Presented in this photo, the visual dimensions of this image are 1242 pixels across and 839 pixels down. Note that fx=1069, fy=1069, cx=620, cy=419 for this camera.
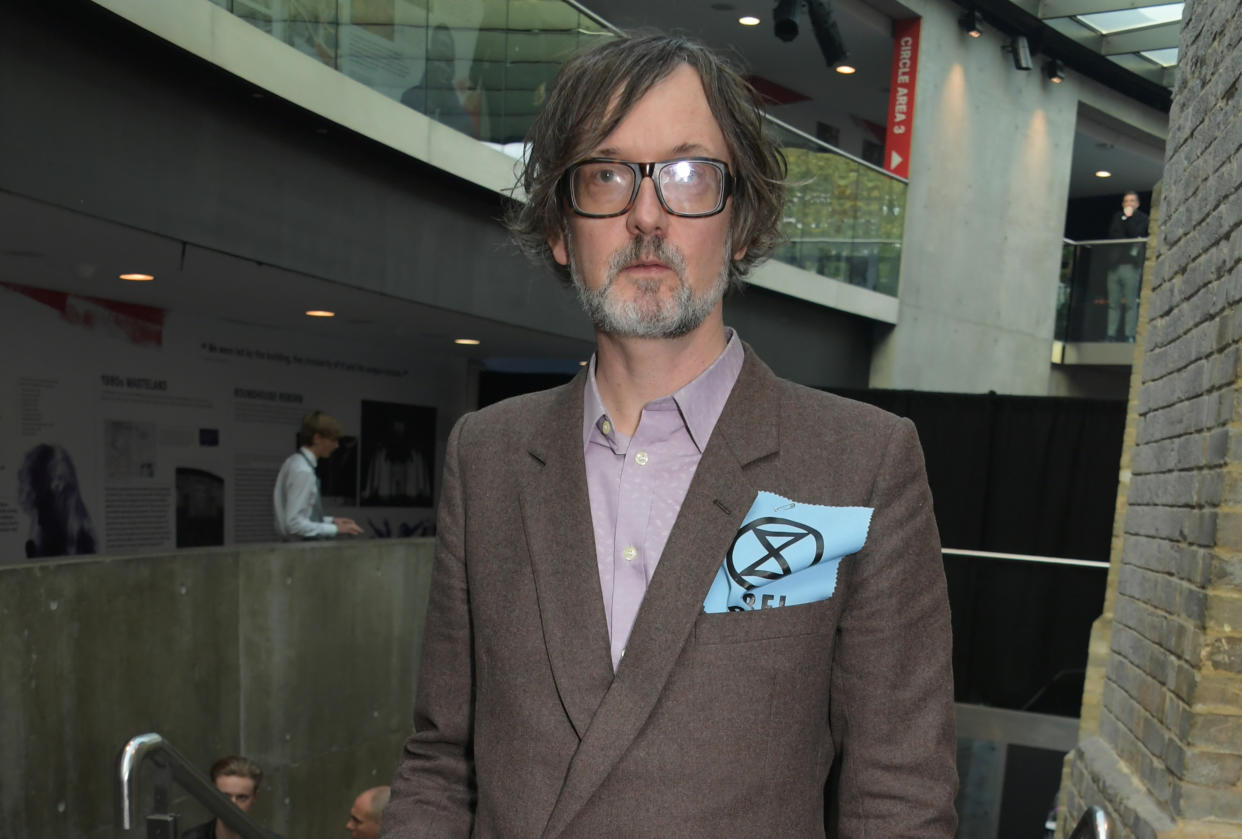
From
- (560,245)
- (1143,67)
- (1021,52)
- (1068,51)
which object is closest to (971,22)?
(1021,52)

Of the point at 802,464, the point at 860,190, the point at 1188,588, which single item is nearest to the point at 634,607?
the point at 802,464

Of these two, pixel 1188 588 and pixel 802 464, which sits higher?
pixel 802 464

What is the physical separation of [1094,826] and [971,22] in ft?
39.6

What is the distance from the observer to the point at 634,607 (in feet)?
4.13

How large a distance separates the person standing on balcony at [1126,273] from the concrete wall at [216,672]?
377 inches

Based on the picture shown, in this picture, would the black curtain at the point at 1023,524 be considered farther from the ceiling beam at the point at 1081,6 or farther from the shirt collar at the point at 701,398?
the shirt collar at the point at 701,398

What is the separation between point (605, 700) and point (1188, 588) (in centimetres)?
268

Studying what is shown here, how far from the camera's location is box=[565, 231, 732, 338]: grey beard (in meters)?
1.27

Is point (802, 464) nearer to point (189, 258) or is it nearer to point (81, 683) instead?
point (81, 683)

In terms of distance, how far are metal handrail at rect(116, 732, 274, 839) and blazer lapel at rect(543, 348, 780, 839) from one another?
1.87m

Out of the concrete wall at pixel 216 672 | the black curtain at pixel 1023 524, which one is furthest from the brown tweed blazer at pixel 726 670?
the black curtain at pixel 1023 524

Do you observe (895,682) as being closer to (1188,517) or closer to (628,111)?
(628,111)

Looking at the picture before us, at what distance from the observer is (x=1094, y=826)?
2.38m

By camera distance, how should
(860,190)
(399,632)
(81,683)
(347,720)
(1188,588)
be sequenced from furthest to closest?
(860,190) → (399,632) → (347,720) → (81,683) → (1188,588)
